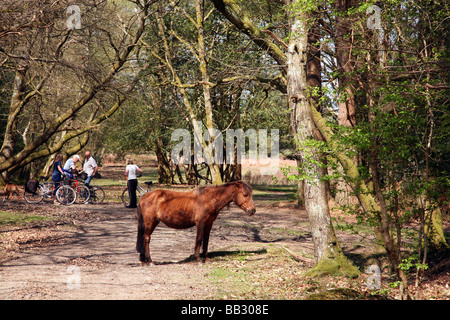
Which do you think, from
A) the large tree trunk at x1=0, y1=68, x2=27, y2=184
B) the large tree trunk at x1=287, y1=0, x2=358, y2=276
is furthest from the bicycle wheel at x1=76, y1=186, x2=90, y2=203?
the large tree trunk at x1=287, y1=0, x2=358, y2=276

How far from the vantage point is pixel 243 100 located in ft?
99.0

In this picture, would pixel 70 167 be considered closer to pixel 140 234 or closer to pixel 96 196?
pixel 96 196

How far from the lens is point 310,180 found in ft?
28.6

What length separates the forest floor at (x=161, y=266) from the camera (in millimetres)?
7746

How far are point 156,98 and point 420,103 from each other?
1104 inches

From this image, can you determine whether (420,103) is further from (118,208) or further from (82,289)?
(118,208)

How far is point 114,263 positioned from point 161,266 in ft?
3.95

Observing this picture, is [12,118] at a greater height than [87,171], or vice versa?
[12,118]

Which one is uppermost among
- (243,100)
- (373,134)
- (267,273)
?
(243,100)

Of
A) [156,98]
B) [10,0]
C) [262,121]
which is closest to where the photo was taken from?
[10,0]

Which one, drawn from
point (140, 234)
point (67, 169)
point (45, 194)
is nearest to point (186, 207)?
point (140, 234)

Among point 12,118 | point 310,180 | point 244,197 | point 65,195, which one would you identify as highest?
point 12,118

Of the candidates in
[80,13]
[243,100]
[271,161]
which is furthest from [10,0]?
[271,161]

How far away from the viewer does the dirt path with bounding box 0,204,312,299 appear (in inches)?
302
